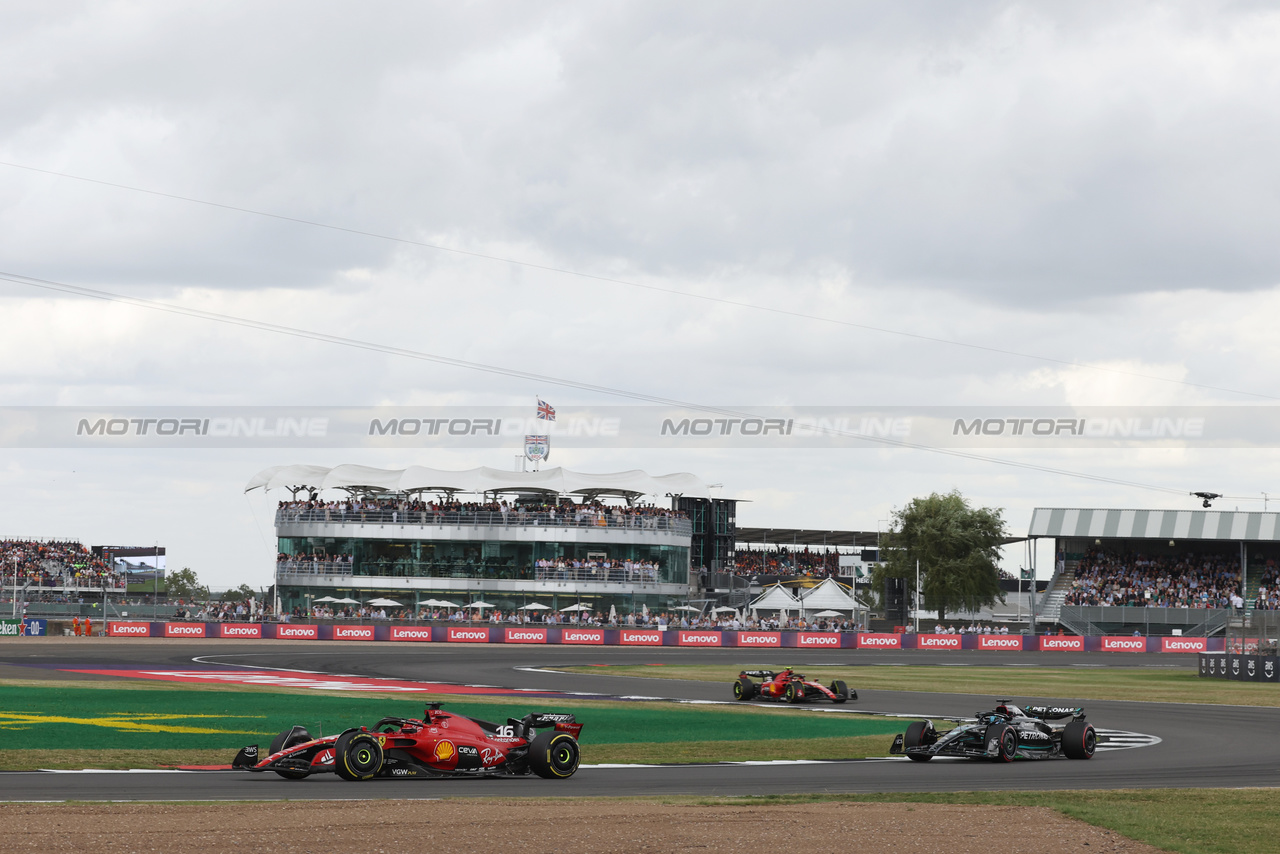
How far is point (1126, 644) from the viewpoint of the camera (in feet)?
223

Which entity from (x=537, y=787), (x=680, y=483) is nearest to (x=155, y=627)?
(x=680, y=483)

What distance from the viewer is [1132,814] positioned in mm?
15117

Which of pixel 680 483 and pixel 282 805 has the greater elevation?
pixel 680 483

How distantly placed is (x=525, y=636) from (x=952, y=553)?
37585 millimetres

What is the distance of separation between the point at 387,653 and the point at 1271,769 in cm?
3964

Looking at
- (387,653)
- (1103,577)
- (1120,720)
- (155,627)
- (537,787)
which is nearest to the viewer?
(537,787)

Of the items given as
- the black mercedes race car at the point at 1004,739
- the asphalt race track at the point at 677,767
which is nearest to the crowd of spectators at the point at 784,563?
the asphalt race track at the point at 677,767

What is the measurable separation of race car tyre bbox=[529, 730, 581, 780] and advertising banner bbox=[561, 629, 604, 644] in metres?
50.5

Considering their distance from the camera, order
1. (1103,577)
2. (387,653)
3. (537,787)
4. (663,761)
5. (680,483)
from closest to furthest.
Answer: (537,787), (663,761), (387,653), (1103,577), (680,483)

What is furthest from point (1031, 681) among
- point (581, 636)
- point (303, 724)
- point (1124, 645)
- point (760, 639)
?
point (581, 636)

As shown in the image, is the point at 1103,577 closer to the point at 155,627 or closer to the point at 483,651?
the point at 483,651

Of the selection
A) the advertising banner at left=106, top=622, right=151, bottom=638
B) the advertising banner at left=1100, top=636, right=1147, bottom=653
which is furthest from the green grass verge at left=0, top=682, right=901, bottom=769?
the advertising banner at left=1100, top=636, right=1147, bottom=653

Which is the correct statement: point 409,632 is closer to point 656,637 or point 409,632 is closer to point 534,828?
point 656,637

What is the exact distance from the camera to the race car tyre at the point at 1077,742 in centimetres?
2120
